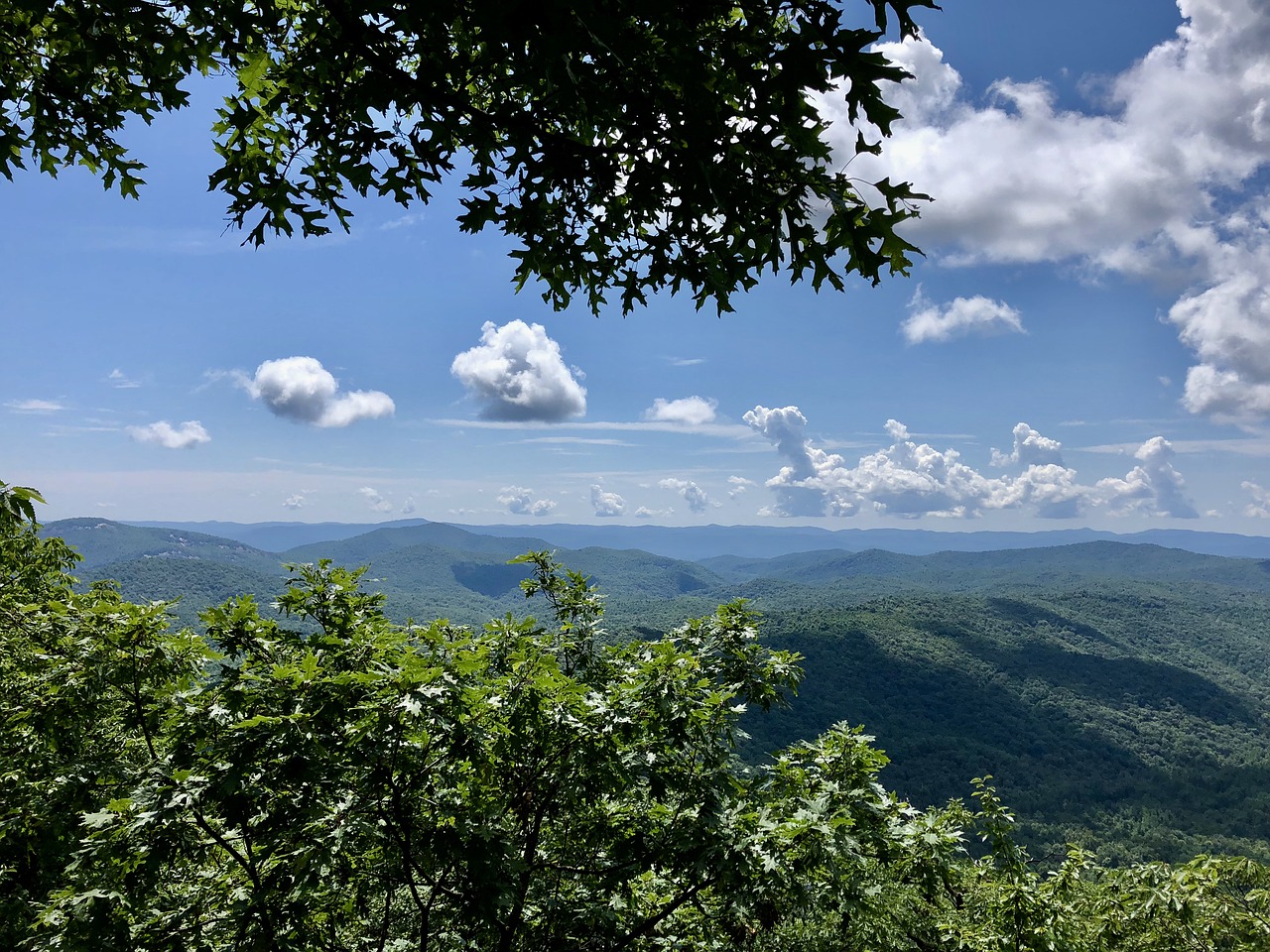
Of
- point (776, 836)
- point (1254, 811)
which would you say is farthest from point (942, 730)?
point (776, 836)

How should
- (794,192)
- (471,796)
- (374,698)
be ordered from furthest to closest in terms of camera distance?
(471,796) → (374,698) → (794,192)

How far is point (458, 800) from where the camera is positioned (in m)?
4.20

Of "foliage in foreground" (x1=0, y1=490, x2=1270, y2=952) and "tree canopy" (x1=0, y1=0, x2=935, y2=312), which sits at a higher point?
"tree canopy" (x1=0, y1=0, x2=935, y2=312)

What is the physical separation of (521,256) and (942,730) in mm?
203710

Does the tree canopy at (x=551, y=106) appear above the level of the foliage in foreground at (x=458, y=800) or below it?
above

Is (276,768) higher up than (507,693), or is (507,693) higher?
(507,693)

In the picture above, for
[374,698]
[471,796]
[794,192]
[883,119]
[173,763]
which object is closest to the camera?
[883,119]

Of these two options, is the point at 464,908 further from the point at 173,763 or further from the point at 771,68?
the point at 771,68

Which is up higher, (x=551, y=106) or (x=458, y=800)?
(x=551, y=106)

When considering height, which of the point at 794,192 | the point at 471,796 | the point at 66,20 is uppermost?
the point at 66,20

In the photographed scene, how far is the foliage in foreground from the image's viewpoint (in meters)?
3.67

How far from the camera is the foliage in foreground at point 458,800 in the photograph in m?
3.67

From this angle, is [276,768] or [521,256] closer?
[276,768]

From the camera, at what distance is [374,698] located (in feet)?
11.7
